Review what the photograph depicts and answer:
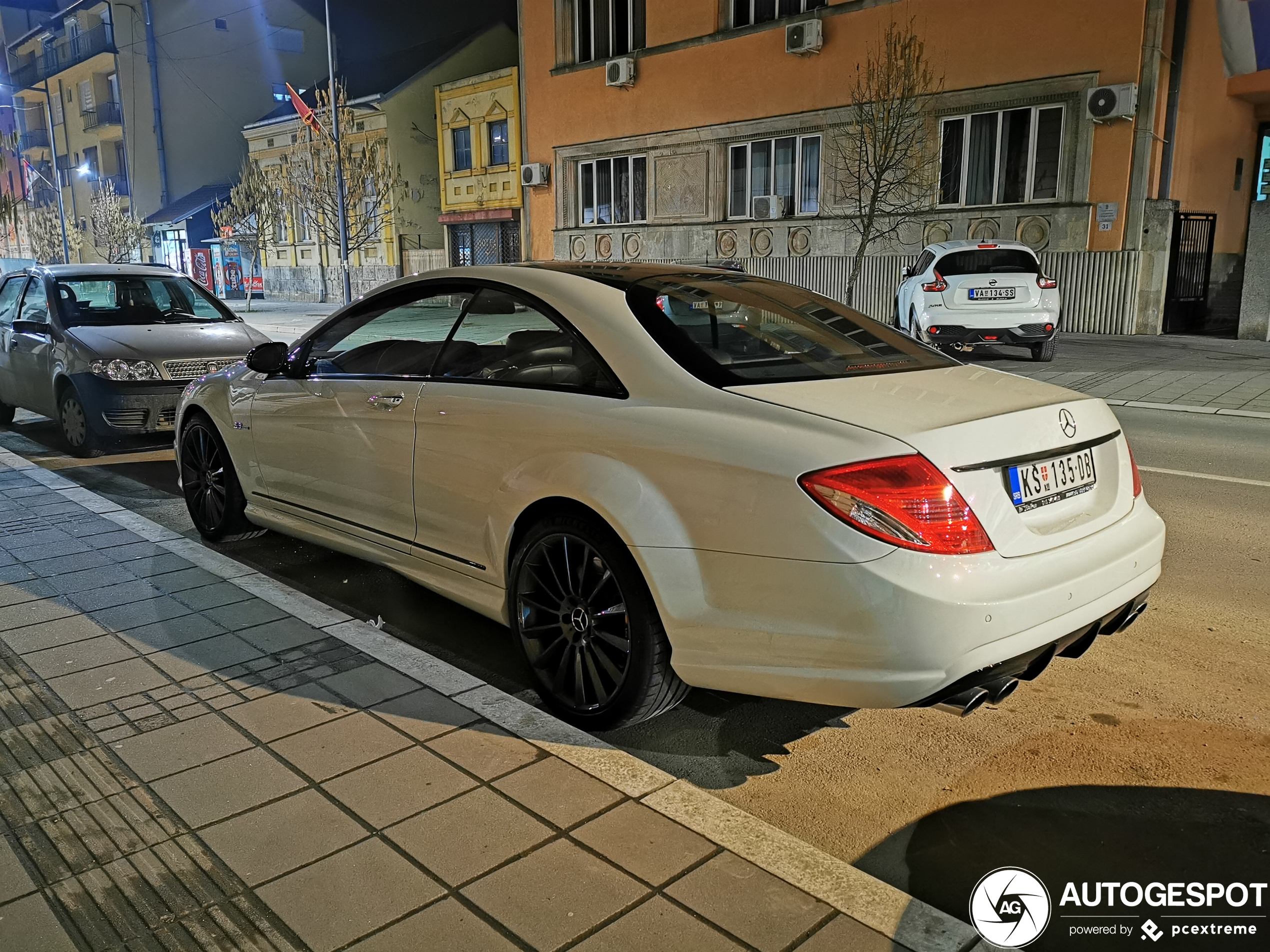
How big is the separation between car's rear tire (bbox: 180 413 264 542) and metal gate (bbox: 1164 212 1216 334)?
18826mm

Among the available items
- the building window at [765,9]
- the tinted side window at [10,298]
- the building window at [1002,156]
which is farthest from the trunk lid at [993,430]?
the building window at [765,9]

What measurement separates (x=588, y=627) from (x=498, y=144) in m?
32.7

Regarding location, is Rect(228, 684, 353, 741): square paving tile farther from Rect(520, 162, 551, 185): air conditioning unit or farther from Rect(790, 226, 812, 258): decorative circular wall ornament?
Rect(520, 162, 551, 185): air conditioning unit

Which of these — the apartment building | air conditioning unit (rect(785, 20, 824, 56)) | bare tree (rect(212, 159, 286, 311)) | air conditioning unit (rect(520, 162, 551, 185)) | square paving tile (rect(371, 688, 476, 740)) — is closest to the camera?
square paving tile (rect(371, 688, 476, 740))

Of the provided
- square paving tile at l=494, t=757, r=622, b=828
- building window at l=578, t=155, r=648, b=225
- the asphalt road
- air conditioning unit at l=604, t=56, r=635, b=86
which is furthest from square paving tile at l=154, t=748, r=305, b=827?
air conditioning unit at l=604, t=56, r=635, b=86

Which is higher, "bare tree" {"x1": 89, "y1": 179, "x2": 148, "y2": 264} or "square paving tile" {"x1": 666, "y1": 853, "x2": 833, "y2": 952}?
"bare tree" {"x1": 89, "y1": 179, "x2": 148, "y2": 264}

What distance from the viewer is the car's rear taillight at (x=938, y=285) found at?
14.6 metres

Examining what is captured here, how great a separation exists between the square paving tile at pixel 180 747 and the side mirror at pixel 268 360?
2125 mm

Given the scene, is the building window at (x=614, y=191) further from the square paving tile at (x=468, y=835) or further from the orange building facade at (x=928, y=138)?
the square paving tile at (x=468, y=835)

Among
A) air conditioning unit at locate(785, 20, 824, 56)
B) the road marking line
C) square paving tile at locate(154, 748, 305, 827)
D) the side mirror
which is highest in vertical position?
air conditioning unit at locate(785, 20, 824, 56)

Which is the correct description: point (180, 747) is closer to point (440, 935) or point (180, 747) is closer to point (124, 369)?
point (440, 935)

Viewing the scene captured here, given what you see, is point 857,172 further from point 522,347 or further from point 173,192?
point 173,192

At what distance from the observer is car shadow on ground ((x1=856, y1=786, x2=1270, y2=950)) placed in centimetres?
263

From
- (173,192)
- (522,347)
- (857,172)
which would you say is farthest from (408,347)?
(173,192)
